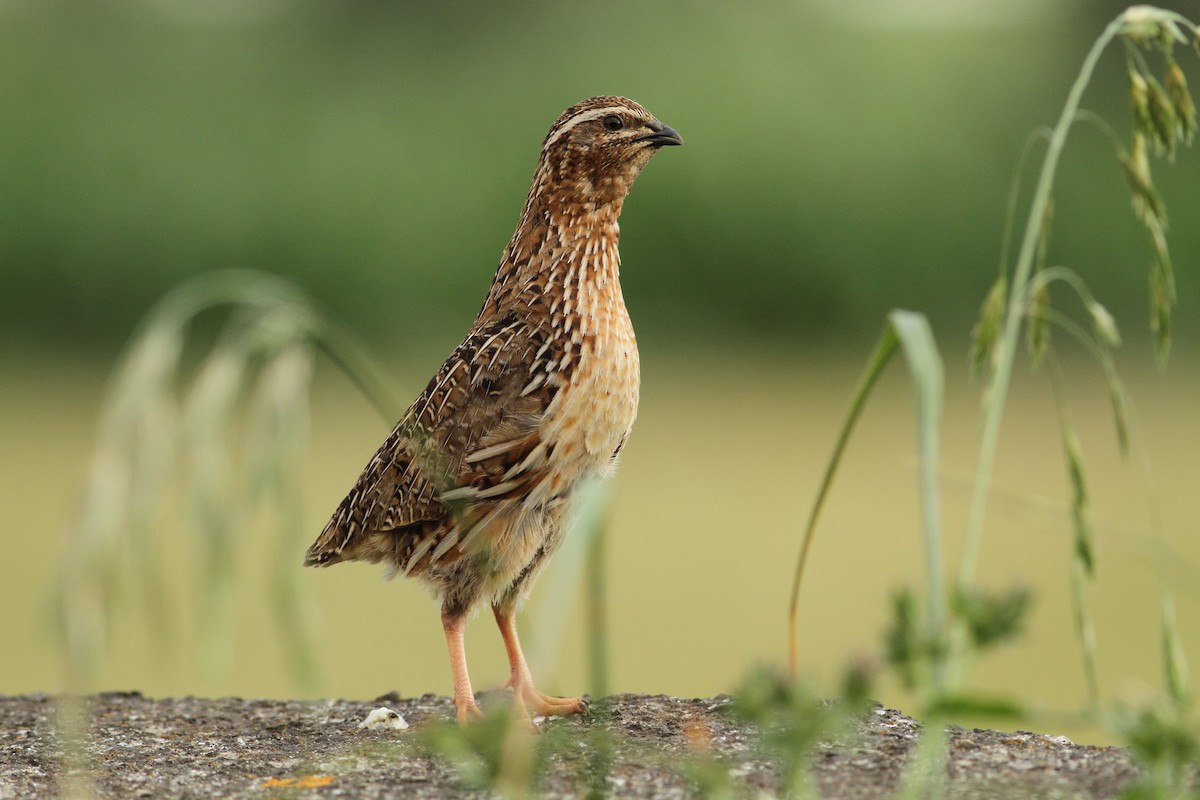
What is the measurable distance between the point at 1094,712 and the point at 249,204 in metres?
13.4

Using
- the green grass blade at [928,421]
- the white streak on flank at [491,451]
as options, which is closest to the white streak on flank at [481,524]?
the white streak on flank at [491,451]

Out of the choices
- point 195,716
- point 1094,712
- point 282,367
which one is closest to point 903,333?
point 1094,712

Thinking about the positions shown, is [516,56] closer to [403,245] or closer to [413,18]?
[413,18]

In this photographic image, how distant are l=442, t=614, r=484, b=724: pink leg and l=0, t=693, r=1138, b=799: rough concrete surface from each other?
0.27ft

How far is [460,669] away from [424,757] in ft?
2.89

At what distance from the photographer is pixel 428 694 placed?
13.8 feet

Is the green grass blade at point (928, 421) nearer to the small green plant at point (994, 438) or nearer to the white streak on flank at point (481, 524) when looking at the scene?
the small green plant at point (994, 438)

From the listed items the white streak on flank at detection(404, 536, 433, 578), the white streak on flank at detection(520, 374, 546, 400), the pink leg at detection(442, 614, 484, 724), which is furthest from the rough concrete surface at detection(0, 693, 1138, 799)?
the white streak on flank at detection(520, 374, 546, 400)

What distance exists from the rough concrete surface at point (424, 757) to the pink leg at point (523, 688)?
0.17m

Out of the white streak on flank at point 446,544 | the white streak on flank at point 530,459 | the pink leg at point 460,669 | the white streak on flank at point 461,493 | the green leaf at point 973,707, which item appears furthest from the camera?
the pink leg at point 460,669

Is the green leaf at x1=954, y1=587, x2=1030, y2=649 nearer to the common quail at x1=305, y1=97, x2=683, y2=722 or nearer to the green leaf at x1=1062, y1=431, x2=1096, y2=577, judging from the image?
the green leaf at x1=1062, y1=431, x2=1096, y2=577

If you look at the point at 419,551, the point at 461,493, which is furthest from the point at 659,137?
the point at 419,551

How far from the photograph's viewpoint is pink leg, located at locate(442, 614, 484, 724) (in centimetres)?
378

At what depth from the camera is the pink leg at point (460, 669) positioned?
149 inches
